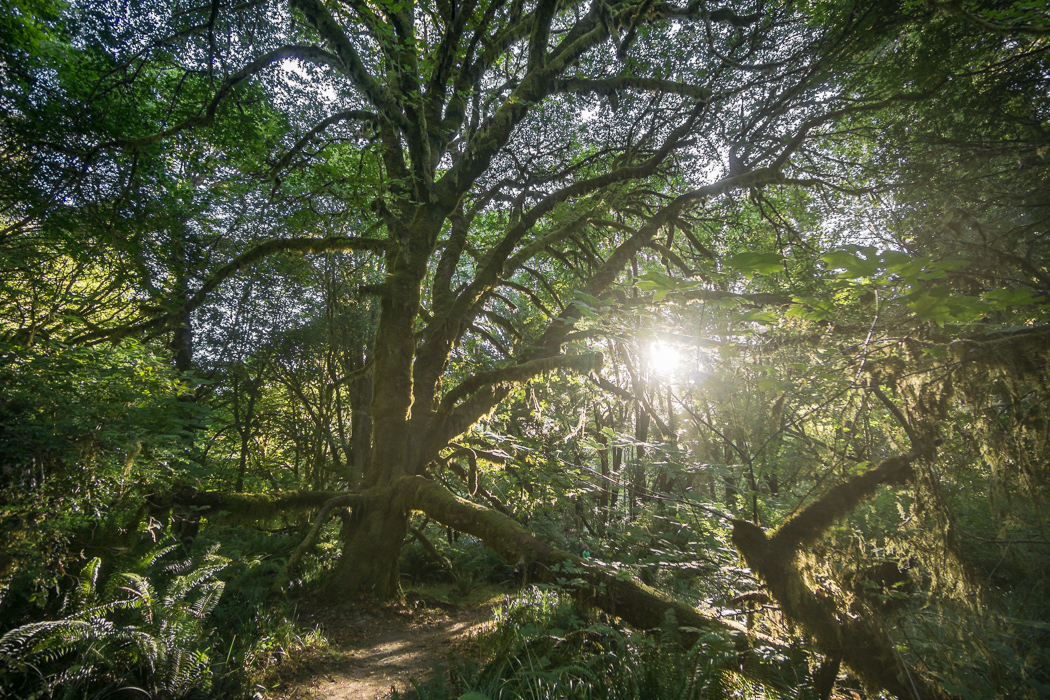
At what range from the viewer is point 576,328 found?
617 centimetres

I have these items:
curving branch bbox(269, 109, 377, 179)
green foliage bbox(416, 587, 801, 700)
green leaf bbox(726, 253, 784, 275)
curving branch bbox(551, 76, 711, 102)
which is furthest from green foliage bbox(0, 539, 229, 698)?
curving branch bbox(551, 76, 711, 102)

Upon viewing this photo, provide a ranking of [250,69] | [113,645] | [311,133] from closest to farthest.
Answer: [113,645]
[250,69]
[311,133]

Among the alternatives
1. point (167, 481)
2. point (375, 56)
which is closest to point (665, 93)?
point (375, 56)

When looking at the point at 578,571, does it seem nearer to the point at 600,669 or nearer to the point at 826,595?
the point at 600,669

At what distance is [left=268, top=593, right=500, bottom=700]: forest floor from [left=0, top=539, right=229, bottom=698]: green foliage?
2.37ft

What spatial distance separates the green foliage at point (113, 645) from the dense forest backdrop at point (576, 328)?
4 centimetres

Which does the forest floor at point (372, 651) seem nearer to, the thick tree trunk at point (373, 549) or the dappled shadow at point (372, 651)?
the dappled shadow at point (372, 651)

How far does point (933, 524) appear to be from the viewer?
10.8 feet

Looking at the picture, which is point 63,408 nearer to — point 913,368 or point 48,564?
point 48,564

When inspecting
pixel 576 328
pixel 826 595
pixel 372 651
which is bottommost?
pixel 372 651

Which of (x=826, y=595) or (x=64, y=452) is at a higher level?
(x=64, y=452)

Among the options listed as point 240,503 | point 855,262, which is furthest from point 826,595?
point 240,503

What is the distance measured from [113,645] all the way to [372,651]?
224cm

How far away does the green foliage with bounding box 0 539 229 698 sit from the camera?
3000 millimetres
